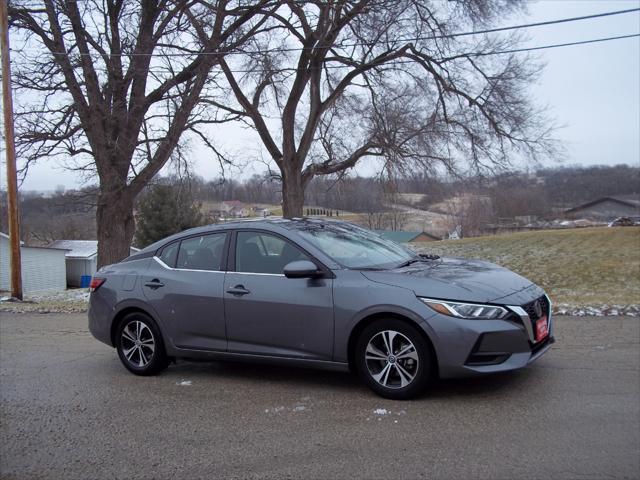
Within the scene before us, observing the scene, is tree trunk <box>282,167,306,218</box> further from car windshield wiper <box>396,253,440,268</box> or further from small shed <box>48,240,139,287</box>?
small shed <box>48,240,139,287</box>

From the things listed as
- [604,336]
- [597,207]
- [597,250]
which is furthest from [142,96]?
[597,207]

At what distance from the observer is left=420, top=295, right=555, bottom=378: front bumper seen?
15.0ft

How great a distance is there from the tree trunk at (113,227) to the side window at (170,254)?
45.1 feet

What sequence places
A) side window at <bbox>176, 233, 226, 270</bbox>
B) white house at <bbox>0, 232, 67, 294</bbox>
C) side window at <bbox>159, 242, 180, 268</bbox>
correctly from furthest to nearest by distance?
1. white house at <bbox>0, 232, 67, 294</bbox>
2. side window at <bbox>159, 242, 180, 268</bbox>
3. side window at <bbox>176, 233, 226, 270</bbox>

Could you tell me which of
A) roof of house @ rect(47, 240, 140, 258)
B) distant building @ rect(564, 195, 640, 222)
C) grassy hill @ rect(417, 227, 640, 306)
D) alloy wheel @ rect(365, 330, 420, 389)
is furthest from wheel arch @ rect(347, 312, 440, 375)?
distant building @ rect(564, 195, 640, 222)

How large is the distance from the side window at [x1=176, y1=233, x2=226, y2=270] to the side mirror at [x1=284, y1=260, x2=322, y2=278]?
1.00 meters

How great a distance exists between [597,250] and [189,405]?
81.8 ft

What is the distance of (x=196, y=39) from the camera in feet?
60.7

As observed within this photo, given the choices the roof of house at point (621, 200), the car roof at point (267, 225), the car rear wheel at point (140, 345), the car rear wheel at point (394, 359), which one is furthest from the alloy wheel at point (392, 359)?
the roof of house at point (621, 200)

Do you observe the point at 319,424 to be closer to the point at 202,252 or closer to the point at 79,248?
the point at 202,252

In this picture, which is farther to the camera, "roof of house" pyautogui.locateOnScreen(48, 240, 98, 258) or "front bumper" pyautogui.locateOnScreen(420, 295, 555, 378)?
"roof of house" pyautogui.locateOnScreen(48, 240, 98, 258)

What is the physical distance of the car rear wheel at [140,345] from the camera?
6.12m

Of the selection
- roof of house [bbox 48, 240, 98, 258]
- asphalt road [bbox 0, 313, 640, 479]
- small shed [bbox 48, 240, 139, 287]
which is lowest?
small shed [bbox 48, 240, 139, 287]

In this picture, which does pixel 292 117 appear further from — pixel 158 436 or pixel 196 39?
pixel 158 436
